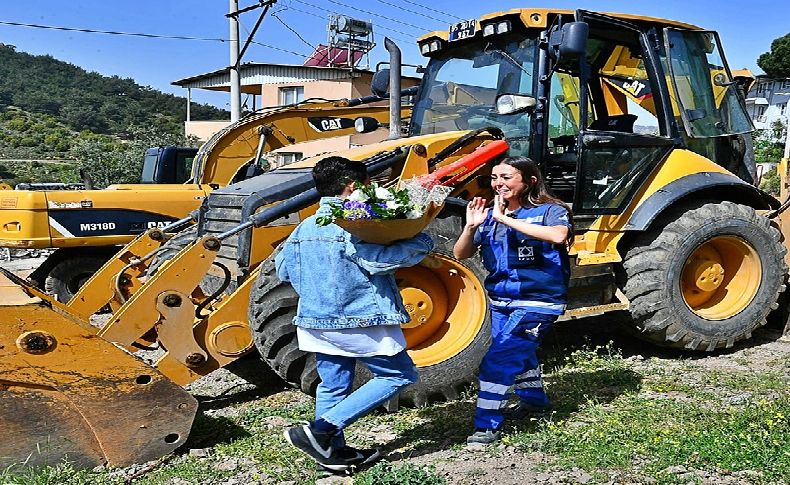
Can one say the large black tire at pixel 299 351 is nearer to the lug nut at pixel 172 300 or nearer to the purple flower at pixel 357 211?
the lug nut at pixel 172 300

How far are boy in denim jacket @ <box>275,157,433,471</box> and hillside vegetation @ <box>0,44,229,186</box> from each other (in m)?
20.6

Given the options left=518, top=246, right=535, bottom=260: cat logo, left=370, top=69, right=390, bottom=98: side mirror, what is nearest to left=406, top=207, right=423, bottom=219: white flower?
left=518, top=246, right=535, bottom=260: cat logo

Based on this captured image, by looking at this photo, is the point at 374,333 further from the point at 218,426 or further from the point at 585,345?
the point at 585,345

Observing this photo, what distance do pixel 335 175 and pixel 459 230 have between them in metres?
1.66

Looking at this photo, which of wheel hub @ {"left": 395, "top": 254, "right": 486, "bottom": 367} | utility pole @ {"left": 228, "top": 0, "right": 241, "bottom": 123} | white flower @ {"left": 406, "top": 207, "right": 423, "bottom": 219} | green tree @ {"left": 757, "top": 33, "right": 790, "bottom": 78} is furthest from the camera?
green tree @ {"left": 757, "top": 33, "right": 790, "bottom": 78}

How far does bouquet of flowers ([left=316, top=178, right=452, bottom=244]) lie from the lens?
11.5 ft

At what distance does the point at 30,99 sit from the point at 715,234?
6260 cm

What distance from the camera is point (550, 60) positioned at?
5.56 m

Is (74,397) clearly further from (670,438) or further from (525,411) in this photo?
(670,438)

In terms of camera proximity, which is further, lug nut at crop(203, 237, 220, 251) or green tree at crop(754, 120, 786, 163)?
green tree at crop(754, 120, 786, 163)

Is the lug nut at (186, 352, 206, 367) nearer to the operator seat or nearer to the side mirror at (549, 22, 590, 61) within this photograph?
the side mirror at (549, 22, 590, 61)

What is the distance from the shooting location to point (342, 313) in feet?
12.0

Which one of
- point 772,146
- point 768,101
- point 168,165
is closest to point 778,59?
point 768,101

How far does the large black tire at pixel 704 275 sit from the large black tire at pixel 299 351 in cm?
145
